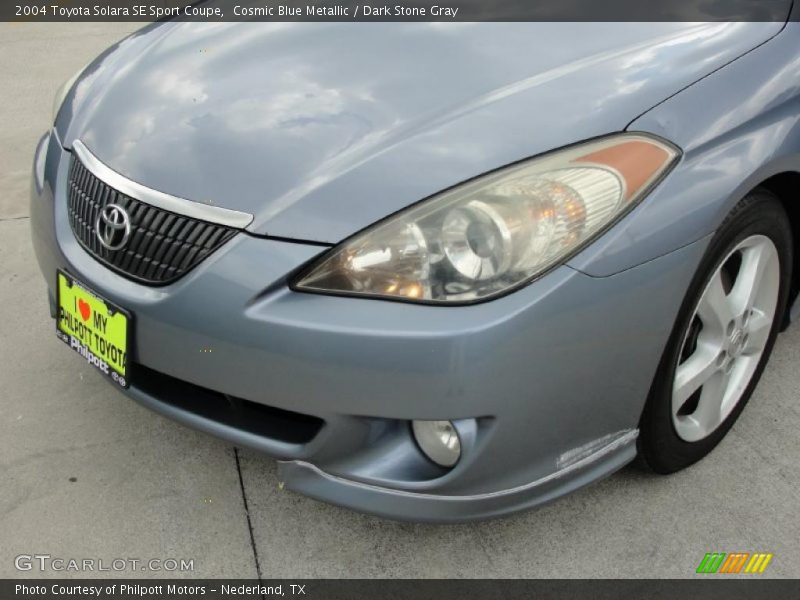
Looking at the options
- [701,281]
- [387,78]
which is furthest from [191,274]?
[701,281]

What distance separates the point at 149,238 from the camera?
6.12ft

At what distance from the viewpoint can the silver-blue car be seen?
1659 mm

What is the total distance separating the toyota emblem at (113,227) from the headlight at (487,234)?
1.53ft

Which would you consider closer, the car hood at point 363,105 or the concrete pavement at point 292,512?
the car hood at point 363,105

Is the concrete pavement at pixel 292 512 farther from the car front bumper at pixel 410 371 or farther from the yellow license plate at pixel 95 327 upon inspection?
the yellow license plate at pixel 95 327

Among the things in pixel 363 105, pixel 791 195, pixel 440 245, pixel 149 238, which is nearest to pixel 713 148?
pixel 791 195

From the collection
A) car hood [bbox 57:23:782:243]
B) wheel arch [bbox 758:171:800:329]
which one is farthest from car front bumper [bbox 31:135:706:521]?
wheel arch [bbox 758:171:800:329]

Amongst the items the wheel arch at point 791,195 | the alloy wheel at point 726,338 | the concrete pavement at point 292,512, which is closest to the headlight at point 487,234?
the alloy wheel at point 726,338

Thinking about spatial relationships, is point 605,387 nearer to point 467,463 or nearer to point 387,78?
point 467,463

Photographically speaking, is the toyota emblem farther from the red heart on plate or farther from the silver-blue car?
the red heart on plate

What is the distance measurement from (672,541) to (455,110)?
113 cm

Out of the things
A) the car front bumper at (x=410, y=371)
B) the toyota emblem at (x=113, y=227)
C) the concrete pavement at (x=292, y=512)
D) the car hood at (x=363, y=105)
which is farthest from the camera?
the concrete pavement at (x=292, y=512)

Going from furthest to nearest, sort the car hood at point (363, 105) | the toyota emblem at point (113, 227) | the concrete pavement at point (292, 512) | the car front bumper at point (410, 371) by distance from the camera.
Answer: the concrete pavement at point (292, 512) → the toyota emblem at point (113, 227) → the car hood at point (363, 105) → the car front bumper at point (410, 371)

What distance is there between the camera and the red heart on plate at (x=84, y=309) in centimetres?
200
